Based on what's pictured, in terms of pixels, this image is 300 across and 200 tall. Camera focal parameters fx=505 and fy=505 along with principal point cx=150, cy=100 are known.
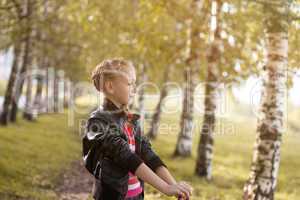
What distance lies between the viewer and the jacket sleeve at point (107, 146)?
14.1ft

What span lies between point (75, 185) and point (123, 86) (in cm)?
945

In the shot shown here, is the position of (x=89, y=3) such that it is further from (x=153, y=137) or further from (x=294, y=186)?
(x=294, y=186)

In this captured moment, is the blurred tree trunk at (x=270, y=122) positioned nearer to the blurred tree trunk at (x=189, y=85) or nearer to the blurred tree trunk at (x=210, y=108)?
the blurred tree trunk at (x=210, y=108)

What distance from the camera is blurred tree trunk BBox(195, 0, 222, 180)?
1720 centimetres

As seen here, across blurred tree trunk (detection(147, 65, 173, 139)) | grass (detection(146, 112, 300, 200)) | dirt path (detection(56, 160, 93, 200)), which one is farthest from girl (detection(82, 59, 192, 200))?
blurred tree trunk (detection(147, 65, 173, 139))

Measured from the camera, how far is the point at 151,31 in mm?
21297

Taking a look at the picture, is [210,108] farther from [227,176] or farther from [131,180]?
[131,180]

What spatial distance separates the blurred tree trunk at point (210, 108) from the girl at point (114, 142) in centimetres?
1265

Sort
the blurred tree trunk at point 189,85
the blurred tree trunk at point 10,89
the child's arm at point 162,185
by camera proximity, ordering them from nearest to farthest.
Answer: the child's arm at point 162,185
the blurred tree trunk at point 189,85
the blurred tree trunk at point 10,89

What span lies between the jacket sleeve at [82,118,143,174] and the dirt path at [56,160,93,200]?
6905mm

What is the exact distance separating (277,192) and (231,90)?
16.4 ft

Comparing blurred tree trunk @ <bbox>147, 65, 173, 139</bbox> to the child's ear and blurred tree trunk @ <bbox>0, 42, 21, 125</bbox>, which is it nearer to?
blurred tree trunk @ <bbox>0, 42, 21, 125</bbox>

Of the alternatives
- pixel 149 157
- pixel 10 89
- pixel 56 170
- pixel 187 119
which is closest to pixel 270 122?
pixel 149 157

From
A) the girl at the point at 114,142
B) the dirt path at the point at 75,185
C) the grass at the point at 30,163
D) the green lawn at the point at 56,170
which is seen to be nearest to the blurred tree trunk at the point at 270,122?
the green lawn at the point at 56,170
